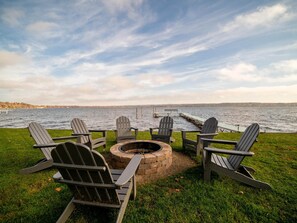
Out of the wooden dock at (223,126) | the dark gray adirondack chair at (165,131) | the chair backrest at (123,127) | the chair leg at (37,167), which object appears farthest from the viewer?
the wooden dock at (223,126)

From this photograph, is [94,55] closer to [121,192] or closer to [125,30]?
[125,30]

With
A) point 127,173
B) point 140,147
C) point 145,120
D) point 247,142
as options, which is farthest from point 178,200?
point 145,120

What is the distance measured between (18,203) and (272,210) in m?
4.09

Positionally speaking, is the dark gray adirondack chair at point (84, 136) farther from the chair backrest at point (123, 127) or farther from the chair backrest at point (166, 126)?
the chair backrest at point (166, 126)

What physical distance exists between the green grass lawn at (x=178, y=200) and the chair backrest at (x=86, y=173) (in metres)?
0.53

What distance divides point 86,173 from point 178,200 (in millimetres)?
1680

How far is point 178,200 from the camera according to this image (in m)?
2.50

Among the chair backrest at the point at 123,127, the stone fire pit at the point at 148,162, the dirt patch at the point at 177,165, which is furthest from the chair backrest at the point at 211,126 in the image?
the chair backrest at the point at 123,127

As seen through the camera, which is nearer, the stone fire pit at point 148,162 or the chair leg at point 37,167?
the stone fire pit at point 148,162

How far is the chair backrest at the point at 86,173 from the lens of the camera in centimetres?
155

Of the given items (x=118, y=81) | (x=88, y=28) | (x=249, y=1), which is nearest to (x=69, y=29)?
(x=88, y=28)

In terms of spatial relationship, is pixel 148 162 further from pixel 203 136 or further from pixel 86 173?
pixel 203 136

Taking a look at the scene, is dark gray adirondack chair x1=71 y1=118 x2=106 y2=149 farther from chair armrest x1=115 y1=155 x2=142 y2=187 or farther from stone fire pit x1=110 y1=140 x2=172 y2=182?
chair armrest x1=115 y1=155 x2=142 y2=187

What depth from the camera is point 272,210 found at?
7.38 ft
